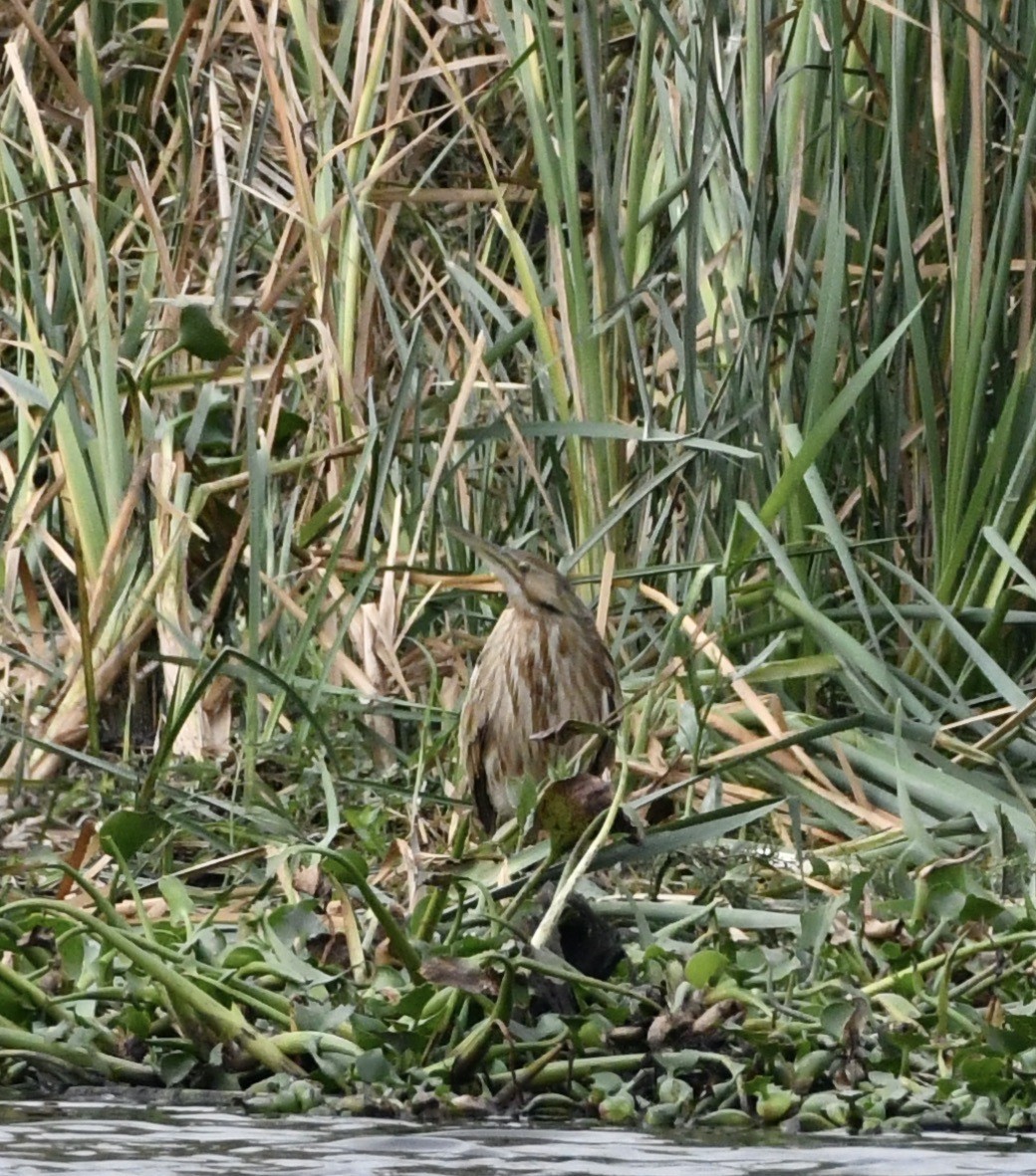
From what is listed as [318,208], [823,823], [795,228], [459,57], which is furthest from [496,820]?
[459,57]

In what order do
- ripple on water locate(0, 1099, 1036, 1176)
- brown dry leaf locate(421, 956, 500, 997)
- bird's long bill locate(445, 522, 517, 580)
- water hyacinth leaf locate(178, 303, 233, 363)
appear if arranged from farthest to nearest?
water hyacinth leaf locate(178, 303, 233, 363) → bird's long bill locate(445, 522, 517, 580) → brown dry leaf locate(421, 956, 500, 997) → ripple on water locate(0, 1099, 1036, 1176)

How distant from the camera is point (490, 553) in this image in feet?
14.4

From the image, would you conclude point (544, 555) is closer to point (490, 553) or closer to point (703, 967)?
point (490, 553)

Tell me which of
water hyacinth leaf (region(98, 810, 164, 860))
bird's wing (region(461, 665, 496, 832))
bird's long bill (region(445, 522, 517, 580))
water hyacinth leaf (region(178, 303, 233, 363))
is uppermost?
water hyacinth leaf (region(178, 303, 233, 363))

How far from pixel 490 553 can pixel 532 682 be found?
236 mm

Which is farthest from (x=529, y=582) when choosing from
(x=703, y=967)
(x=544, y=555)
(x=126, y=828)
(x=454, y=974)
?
(x=454, y=974)

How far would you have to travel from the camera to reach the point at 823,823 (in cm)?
394

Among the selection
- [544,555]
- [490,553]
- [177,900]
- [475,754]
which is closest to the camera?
[177,900]

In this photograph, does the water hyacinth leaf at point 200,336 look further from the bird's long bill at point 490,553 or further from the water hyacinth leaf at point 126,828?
the water hyacinth leaf at point 126,828

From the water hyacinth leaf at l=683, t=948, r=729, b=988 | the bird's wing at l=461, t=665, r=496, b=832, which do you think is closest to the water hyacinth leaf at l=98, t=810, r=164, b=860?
the water hyacinth leaf at l=683, t=948, r=729, b=988

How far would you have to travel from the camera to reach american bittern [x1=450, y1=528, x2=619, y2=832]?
425 centimetres

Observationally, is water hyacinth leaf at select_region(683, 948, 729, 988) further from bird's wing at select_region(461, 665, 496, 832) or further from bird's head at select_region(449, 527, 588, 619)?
bird's head at select_region(449, 527, 588, 619)

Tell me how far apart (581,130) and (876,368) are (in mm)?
1433

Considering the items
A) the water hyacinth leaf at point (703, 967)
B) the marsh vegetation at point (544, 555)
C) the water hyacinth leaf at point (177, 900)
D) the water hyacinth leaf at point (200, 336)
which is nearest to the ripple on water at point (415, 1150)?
the marsh vegetation at point (544, 555)
